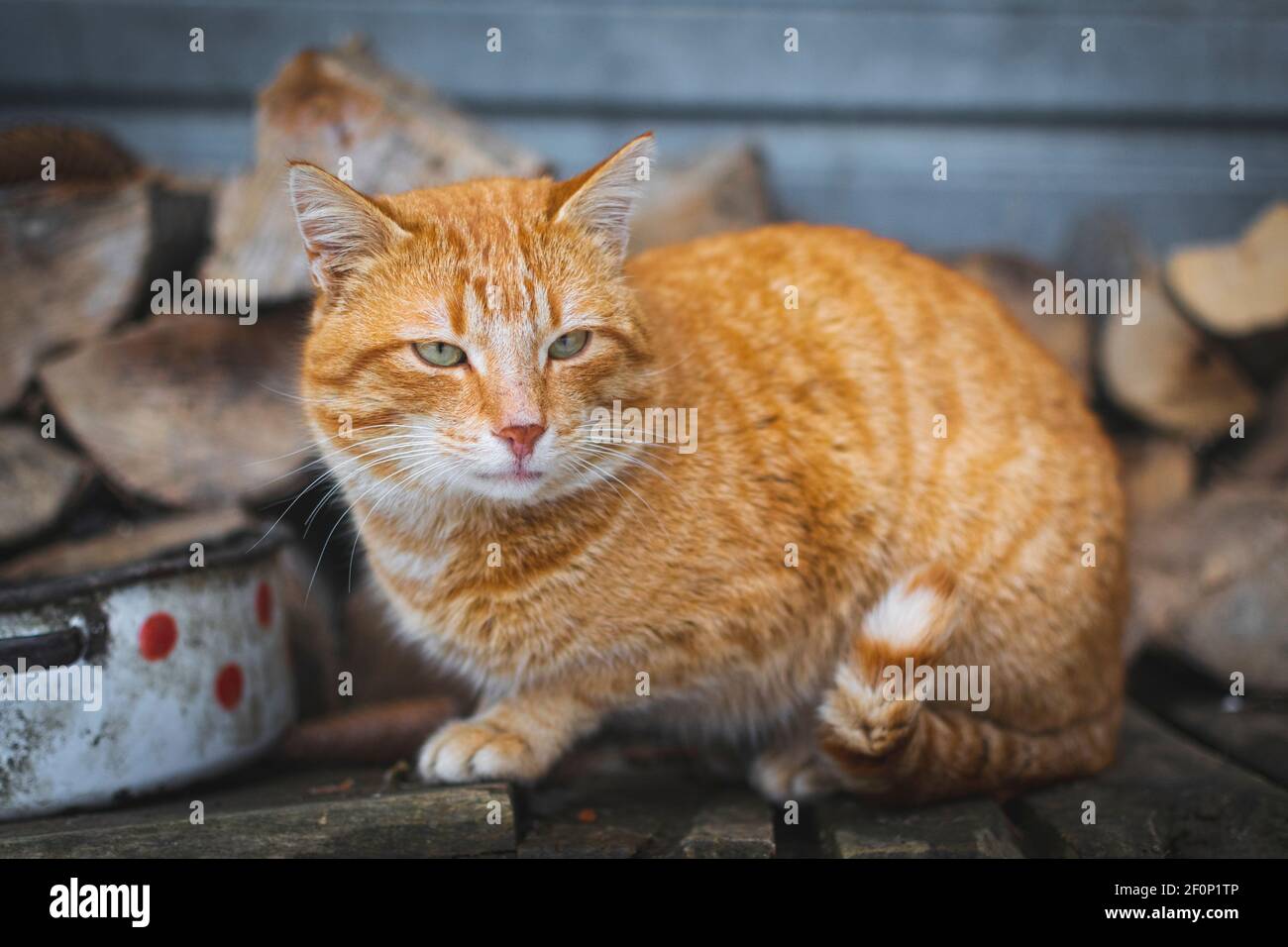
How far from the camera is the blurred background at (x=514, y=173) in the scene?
2.47 m

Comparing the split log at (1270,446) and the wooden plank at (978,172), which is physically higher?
the wooden plank at (978,172)

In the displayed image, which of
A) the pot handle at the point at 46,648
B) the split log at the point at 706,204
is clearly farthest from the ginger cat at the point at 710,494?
the split log at the point at 706,204

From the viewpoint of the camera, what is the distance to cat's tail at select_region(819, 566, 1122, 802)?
2061 mm

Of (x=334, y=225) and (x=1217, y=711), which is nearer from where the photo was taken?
(x=334, y=225)

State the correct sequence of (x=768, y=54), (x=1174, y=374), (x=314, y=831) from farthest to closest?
(x=768, y=54) < (x=1174, y=374) < (x=314, y=831)

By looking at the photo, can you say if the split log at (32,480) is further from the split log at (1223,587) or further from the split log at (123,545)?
the split log at (1223,587)

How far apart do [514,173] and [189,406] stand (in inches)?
41.5

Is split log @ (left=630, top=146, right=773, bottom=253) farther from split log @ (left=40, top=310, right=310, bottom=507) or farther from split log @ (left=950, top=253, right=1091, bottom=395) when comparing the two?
split log @ (left=40, top=310, right=310, bottom=507)

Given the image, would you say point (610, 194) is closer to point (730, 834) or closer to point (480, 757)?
point (480, 757)

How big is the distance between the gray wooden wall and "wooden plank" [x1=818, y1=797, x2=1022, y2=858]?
2.54 meters

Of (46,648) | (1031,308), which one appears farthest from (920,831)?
(1031,308)

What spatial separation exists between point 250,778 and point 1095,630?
1.88m

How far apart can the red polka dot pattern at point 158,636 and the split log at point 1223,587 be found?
2522 mm

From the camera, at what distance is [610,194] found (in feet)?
7.36
